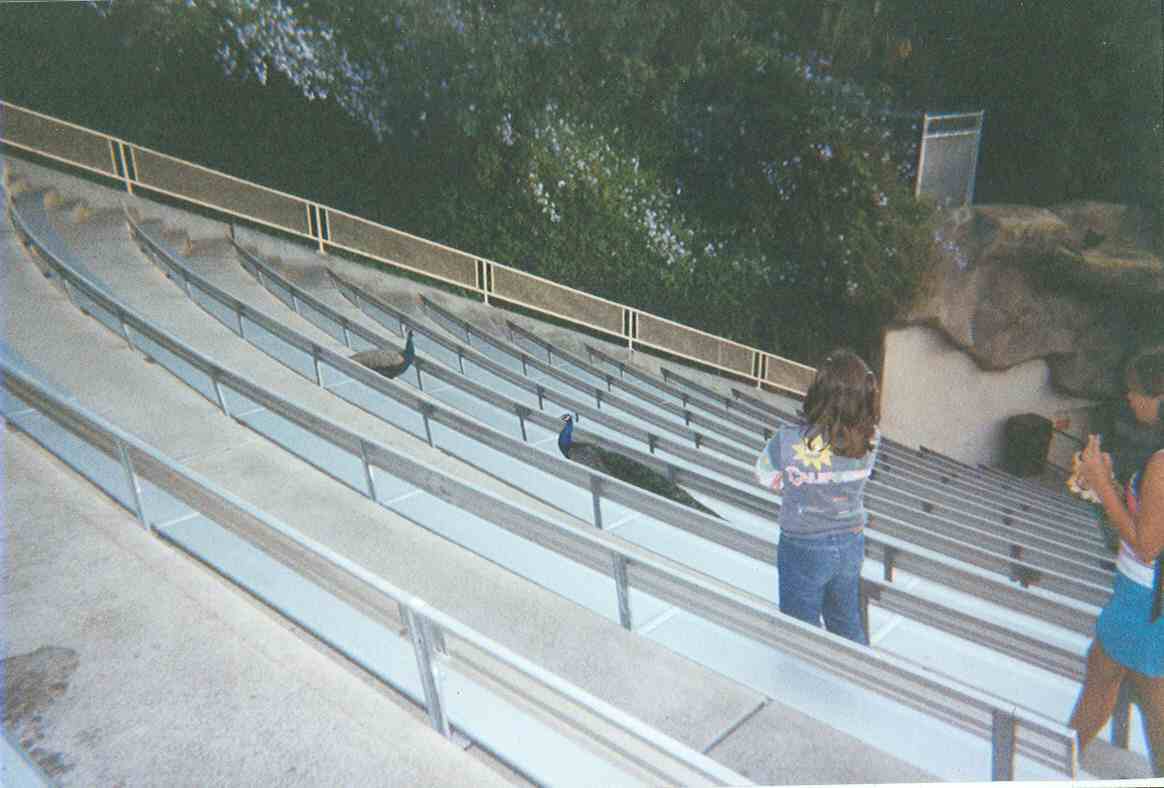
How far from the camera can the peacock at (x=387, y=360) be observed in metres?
5.46

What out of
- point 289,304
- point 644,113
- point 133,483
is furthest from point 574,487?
point 644,113

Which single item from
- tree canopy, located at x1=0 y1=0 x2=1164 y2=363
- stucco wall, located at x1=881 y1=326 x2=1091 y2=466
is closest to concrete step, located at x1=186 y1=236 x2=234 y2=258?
tree canopy, located at x1=0 y1=0 x2=1164 y2=363

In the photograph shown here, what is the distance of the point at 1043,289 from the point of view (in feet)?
37.8

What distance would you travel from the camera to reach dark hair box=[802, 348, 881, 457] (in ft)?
6.95

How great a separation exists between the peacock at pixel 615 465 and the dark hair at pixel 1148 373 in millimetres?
2395

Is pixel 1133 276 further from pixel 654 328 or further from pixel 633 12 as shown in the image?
pixel 633 12

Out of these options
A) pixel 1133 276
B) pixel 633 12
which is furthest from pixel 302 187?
pixel 1133 276

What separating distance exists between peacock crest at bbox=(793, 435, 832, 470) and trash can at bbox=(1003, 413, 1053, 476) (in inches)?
329

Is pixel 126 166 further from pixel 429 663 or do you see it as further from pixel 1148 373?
pixel 1148 373

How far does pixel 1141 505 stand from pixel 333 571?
71.8 inches

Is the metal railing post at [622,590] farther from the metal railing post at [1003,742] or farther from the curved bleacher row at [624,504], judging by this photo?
the metal railing post at [1003,742]

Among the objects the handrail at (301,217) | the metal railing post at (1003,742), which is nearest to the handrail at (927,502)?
the handrail at (301,217)

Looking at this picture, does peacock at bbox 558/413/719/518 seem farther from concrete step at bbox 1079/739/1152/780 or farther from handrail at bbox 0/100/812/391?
handrail at bbox 0/100/812/391

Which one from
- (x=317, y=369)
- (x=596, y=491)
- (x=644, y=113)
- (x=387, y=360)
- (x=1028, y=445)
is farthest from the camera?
(x=1028, y=445)
